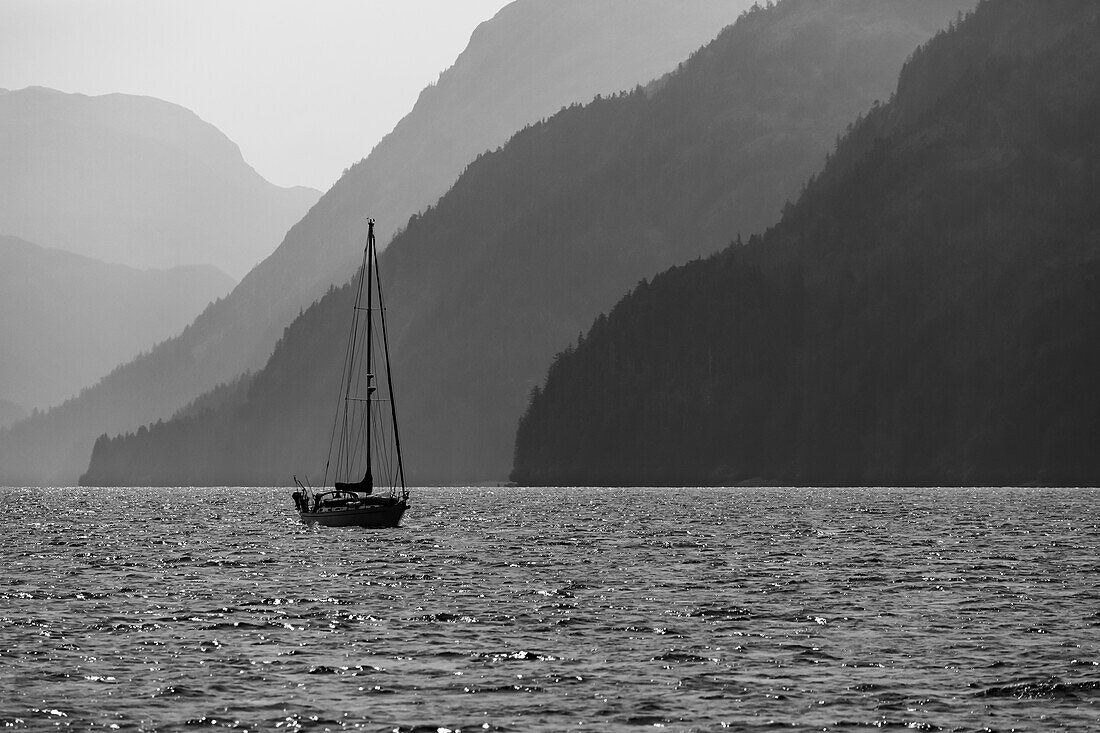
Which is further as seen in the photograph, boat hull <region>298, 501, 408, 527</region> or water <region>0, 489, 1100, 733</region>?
boat hull <region>298, 501, 408, 527</region>

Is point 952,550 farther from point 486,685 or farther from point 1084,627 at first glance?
point 486,685

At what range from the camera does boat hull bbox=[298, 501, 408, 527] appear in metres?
119

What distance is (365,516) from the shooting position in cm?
11925

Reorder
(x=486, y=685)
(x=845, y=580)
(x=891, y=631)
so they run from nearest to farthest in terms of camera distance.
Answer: (x=486, y=685) < (x=891, y=631) < (x=845, y=580)

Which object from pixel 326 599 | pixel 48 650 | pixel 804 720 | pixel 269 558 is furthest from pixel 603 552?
pixel 804 720

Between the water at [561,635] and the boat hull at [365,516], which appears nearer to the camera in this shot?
the water at [561,635]

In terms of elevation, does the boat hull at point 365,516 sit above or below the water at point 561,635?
above

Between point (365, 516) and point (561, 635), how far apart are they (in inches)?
2763

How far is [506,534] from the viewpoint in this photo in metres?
116

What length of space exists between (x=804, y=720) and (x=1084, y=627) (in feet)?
66.0

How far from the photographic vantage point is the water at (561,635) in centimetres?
3703

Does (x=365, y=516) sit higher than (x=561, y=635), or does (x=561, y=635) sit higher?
(x=365, y=516)

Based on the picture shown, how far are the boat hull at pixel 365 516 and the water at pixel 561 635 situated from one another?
609 inches

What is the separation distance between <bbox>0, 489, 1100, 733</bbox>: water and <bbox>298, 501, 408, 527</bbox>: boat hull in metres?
15.5
